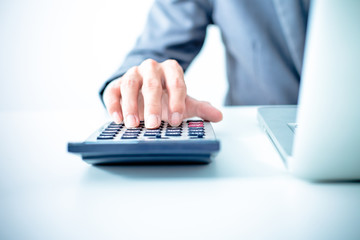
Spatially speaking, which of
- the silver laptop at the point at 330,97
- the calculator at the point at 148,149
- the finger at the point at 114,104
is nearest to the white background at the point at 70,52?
the finger at the point at 114,104

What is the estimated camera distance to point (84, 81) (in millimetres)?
1624

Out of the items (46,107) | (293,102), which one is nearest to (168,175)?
(293,102)

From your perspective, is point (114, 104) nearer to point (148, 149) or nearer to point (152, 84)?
point (152, 84)

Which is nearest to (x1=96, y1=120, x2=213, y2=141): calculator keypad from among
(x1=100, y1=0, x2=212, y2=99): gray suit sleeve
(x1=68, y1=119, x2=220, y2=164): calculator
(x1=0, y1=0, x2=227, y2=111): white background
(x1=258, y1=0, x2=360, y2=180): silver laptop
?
(x1=68, y1=119, x2=220, y2=164): calculator

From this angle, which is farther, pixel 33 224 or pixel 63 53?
pixel 63 53

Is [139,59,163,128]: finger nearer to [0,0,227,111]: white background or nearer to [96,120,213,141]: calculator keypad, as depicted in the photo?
[96,120,213,141]: calculator keypad

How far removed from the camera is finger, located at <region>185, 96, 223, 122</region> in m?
0.39

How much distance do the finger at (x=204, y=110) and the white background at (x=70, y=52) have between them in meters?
1.10

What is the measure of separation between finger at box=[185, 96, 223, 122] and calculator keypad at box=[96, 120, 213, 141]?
33mm

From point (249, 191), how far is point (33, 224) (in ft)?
0.50

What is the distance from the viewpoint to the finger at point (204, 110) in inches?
15.3

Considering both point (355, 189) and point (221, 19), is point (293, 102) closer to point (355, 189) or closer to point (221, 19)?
point (221, 19)

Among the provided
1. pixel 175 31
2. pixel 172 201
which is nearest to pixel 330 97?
pixel 172 201

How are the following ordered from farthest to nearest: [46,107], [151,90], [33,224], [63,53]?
[46,107] → [63,53] → [151,90] → [33,224]
